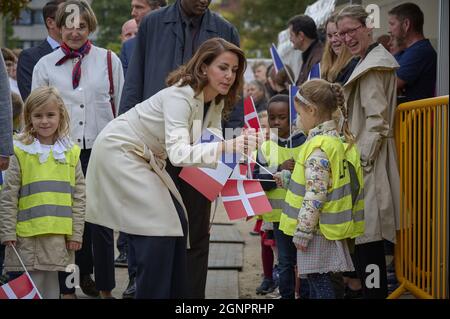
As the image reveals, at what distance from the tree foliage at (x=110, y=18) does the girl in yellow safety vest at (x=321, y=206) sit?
1671cm

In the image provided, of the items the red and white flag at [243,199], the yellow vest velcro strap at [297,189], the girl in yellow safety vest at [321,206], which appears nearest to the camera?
the red and white flag at [243,199]

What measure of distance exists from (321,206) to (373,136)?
1022 millimetres

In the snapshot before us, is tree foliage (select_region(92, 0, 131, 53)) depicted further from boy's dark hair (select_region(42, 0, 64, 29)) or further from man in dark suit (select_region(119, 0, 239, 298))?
man in dark suit (select_region(119, 0, 239, 298))

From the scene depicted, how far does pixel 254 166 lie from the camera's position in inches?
292

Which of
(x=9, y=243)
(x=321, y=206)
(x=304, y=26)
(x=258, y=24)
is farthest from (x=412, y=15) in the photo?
(x=258, y=24)

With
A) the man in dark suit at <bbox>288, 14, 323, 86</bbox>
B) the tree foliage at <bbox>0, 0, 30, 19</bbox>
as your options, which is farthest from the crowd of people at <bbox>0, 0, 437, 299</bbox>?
the tree foliage at <bbox>0, 0, 30, 19</bbox>

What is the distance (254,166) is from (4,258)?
203 cm

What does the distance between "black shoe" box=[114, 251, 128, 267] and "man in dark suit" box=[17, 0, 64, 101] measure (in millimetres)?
1855

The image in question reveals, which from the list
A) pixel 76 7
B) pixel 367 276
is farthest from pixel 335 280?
pixel 76 7

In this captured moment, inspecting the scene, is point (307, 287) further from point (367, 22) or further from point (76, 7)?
point (76, 7)

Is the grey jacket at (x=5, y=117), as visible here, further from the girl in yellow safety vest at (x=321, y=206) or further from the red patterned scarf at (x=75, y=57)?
the red patterned scarf at (x=75, y=57)

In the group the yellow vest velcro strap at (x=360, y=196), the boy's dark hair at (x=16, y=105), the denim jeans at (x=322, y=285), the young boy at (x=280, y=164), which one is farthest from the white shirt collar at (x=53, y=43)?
the denim jeans at (x=322, y=285)

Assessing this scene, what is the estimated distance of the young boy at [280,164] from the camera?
7172 millimetres

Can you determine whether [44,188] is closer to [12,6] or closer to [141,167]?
[141,167]
